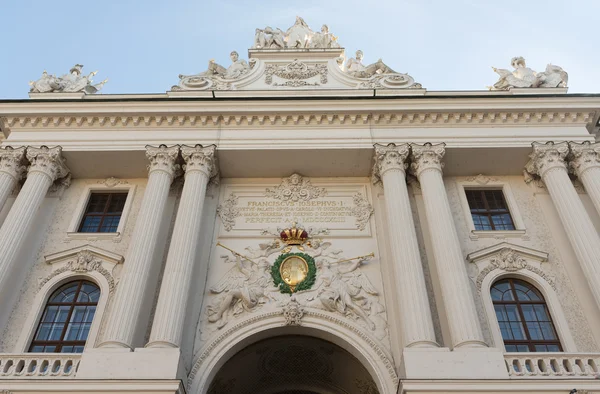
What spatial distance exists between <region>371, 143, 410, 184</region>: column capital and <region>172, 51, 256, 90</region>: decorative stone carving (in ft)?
19.7

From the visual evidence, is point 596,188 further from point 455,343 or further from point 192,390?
point 192,390

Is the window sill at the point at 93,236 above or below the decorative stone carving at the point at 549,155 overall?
below

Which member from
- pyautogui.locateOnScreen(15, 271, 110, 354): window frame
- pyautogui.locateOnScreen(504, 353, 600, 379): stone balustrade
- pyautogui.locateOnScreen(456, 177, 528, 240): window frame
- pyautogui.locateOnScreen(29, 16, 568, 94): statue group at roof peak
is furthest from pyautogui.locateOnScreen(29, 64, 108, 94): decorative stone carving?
pyautogui.locateOnScreen(504, 353, 600, 379): stone balustrade

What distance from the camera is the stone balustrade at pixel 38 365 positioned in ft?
39.1

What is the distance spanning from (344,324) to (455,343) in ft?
9.14

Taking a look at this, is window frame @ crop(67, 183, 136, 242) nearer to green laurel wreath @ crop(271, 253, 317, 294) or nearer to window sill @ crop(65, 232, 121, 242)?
window sill @ crop(65, 232, 121, 242)

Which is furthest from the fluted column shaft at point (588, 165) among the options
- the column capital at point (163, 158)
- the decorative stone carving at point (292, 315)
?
the column capital at point (163, 158)

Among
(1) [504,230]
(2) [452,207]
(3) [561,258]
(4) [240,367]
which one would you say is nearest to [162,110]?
(4) [240,367]

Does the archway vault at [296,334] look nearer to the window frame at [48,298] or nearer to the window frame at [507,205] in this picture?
the window frame at [48,298]

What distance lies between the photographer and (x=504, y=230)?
16328 millimetres

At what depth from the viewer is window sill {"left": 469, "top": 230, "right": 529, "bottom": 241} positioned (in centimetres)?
1597

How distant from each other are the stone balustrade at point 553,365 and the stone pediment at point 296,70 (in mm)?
9914

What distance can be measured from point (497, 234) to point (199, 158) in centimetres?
889

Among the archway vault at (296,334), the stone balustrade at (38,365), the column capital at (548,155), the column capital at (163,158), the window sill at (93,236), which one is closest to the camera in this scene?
the stone balustrade at (38,365)
